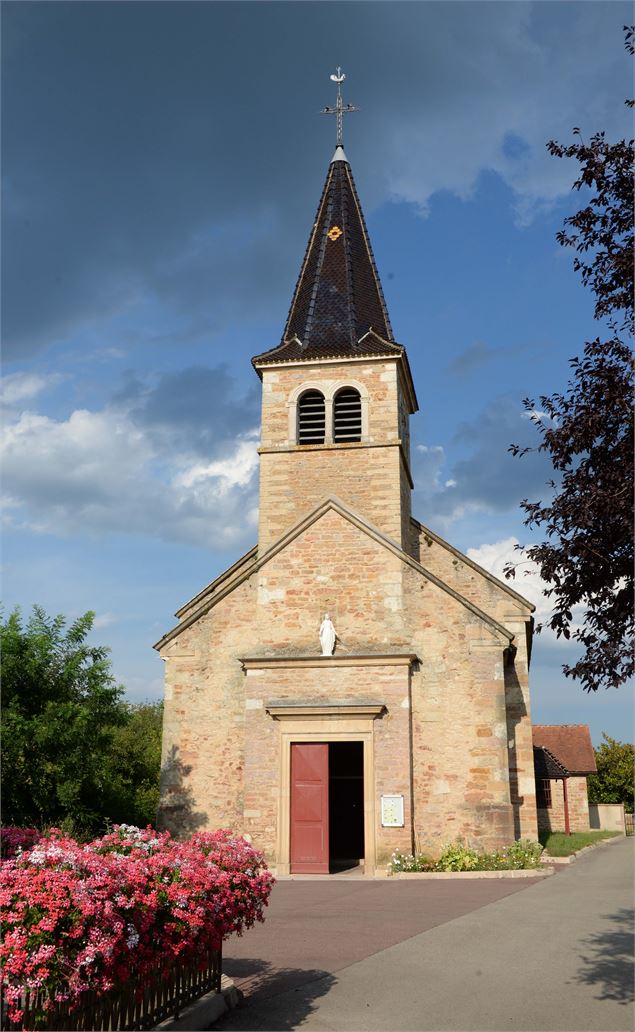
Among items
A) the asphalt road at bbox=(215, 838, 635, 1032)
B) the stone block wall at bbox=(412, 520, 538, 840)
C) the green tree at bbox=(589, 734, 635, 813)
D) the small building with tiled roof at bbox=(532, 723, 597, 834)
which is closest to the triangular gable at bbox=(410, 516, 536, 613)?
the stone block wall at bbox=(412, 520, 538, 840)

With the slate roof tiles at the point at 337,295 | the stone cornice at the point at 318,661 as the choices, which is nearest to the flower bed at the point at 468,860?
the stone cornice at the point at 318,661

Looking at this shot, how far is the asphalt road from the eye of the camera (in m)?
6.97

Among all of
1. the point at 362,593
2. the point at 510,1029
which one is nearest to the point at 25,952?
the point at 510,1029

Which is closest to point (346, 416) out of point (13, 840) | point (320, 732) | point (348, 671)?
point (348, 671)

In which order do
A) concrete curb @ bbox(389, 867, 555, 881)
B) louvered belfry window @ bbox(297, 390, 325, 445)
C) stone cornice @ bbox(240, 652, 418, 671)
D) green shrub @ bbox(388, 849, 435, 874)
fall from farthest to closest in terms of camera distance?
louvered belfry window @ bbox(297, 390, 325, 445)
stone cornice @ bbox(240, 652, 418, 671)
green shrub @ bbox(388, 849, 435, 874)
concrete curb @ bbox(389, 867, 555, 881)

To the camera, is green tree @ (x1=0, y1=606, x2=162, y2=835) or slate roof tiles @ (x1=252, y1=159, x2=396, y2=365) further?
slate roof tiles @ (x1=252, y1=159, x2=396, y2=365)

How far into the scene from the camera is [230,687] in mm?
19672

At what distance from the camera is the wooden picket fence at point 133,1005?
16.9 feet

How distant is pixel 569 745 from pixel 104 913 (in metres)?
42.4

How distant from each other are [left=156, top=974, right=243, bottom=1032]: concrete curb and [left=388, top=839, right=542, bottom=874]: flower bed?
1041 cm

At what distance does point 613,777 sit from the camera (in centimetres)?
5069

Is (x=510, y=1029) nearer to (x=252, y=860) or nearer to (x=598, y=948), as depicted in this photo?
(x=252, y=860)

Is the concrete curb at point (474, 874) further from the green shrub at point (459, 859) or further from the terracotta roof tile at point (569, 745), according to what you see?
the terracotta roof tile at point (569, 745)

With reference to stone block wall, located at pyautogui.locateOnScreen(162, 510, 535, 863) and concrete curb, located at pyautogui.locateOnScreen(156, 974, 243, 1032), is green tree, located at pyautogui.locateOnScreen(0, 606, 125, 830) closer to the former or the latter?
stone block wall, located at pyautogui.locateOnScreen(162, 510, 535, 863)
